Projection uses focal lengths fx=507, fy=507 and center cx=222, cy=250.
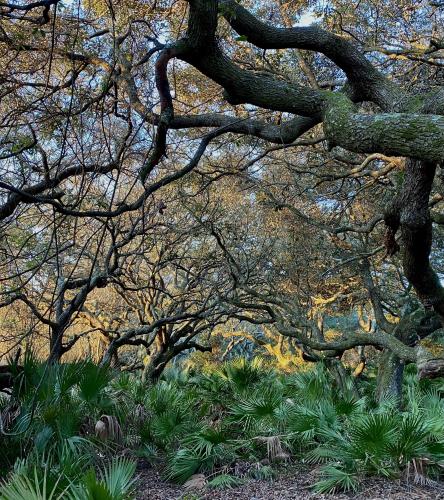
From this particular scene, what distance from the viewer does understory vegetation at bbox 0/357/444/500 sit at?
525 cm

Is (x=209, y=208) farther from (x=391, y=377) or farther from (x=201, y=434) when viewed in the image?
(x=201, y=434)

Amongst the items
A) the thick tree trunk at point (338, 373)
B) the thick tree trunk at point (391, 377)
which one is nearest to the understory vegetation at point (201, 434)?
the thick tree trunk at point (391, 377)

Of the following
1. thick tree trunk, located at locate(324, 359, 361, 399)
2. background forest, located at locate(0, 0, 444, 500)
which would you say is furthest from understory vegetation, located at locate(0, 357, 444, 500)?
thick tree trunk, located at locate(324, 359, 361, 399)

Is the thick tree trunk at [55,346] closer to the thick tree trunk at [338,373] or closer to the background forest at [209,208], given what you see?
the background forest at [209,208]

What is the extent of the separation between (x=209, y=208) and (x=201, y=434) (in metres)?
5.93

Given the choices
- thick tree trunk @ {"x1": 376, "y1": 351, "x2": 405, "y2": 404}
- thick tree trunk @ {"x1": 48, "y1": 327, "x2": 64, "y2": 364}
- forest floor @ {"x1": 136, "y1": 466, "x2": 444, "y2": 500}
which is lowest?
forest floor @ {"x1": 136, "y1": 466, "x2": 444, "y2": 500}

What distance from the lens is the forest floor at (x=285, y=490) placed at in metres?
5.52

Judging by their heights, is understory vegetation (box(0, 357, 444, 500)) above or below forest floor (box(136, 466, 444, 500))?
above

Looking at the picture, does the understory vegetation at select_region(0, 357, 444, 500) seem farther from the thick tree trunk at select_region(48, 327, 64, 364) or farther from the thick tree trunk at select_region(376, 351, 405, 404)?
the thick tree trunk at select_region(376, 351, 405, 404)

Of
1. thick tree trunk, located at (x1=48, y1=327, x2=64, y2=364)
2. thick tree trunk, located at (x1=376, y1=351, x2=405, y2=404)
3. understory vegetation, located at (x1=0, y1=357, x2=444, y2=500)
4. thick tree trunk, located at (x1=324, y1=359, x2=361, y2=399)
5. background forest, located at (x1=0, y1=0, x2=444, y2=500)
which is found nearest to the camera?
background forest, located at (x1=0, y1=0, x2=444, y2=500)

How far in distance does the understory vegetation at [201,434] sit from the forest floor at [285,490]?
11 cm

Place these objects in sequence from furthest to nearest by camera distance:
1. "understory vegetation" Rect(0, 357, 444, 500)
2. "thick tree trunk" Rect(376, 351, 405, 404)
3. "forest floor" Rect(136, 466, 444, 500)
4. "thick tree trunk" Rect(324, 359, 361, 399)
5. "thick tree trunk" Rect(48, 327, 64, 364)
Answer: "thick tree trunk" Rect(324, 359, 361, 399)
"thick tree trunk" Rect(376, 351, 405, 404)
"forest floor" Rect(136, 466, 444, 500)
"understory vegetation" Rect(0, 357, 444, 500)
"thick tree trunk" Rect(48, 327, 64, 364)

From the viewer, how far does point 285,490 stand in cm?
614

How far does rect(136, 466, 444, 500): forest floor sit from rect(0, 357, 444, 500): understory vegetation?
114mm
